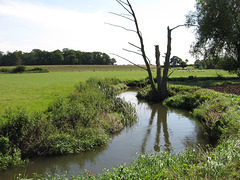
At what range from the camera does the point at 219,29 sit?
26781 millimetres

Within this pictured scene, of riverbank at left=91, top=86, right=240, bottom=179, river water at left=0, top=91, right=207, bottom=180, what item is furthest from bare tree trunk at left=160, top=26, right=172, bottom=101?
riverbank at left=91, top=86, right=240, bottom=179

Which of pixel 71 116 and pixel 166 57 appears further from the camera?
pixel 166 57

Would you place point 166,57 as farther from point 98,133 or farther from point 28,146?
point 28,146

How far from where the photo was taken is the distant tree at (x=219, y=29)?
25.4m

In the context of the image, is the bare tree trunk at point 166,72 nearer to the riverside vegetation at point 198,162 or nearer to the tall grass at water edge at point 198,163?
the riverside vegetation at point 198,162

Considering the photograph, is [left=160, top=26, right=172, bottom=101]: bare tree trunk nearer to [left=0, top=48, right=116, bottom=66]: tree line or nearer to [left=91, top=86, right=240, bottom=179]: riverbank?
[left=91, top=86, right=240, bottom=179]: riverbank

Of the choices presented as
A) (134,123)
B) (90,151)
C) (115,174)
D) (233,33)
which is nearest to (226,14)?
(233,33)

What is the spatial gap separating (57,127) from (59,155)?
1.16m

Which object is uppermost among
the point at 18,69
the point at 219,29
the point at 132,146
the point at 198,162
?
the point at 219,29

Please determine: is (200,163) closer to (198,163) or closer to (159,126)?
(198,163)

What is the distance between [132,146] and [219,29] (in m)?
24.0

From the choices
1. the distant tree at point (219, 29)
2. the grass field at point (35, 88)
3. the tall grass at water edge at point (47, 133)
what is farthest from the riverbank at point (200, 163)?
the distant tree at point (219, 29)

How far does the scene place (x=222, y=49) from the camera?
28.2 metres

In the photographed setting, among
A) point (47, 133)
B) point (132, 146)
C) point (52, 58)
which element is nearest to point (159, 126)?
point (132, 146)
